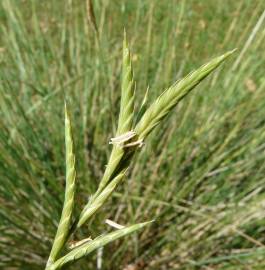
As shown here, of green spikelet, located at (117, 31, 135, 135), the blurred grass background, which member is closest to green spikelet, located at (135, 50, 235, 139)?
green spikelet, located at (117, 31, 135, 135)

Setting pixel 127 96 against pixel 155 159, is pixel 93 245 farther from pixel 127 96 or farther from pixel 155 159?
pixel 155 159

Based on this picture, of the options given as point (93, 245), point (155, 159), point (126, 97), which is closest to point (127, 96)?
point (126, 97)

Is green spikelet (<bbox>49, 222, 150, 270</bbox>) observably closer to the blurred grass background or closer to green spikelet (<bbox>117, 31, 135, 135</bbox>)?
green spikelet (<bbox>117, 31, 135, 135</bbox>)

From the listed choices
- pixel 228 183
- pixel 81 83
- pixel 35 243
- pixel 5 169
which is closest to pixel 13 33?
pixel 81 83

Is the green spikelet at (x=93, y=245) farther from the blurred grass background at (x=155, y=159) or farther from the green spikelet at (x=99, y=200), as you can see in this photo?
the blurred grass background at (x=155, y=159)

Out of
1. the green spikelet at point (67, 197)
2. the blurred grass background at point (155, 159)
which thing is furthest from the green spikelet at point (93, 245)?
the blurred grass background at point (155, 159)
